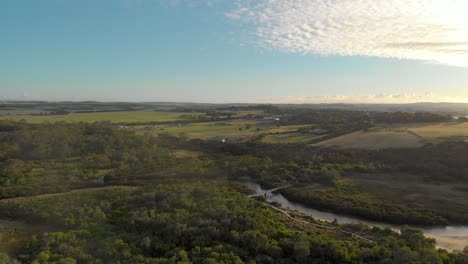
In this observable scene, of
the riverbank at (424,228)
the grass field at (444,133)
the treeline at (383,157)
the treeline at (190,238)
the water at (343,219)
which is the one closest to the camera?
the treeline at (190,238)

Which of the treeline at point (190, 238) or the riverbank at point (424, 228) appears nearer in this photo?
the treeline at point (190, 238)

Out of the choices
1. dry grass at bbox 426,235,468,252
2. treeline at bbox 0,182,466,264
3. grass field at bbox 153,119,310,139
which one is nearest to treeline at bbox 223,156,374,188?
treeline at bbox 0,182,466,264

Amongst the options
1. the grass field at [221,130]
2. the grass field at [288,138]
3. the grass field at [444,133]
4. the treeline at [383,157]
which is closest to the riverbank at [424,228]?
the treeline at [383,157]

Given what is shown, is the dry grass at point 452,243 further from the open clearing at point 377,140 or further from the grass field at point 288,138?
the grass field at point 288,138

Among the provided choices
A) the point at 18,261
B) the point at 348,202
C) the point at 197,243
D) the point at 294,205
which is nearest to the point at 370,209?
the point at 348,202

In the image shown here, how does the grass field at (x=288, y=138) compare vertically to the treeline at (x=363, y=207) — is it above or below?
above

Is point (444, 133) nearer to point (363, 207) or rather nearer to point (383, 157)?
→ point (383, 157)
